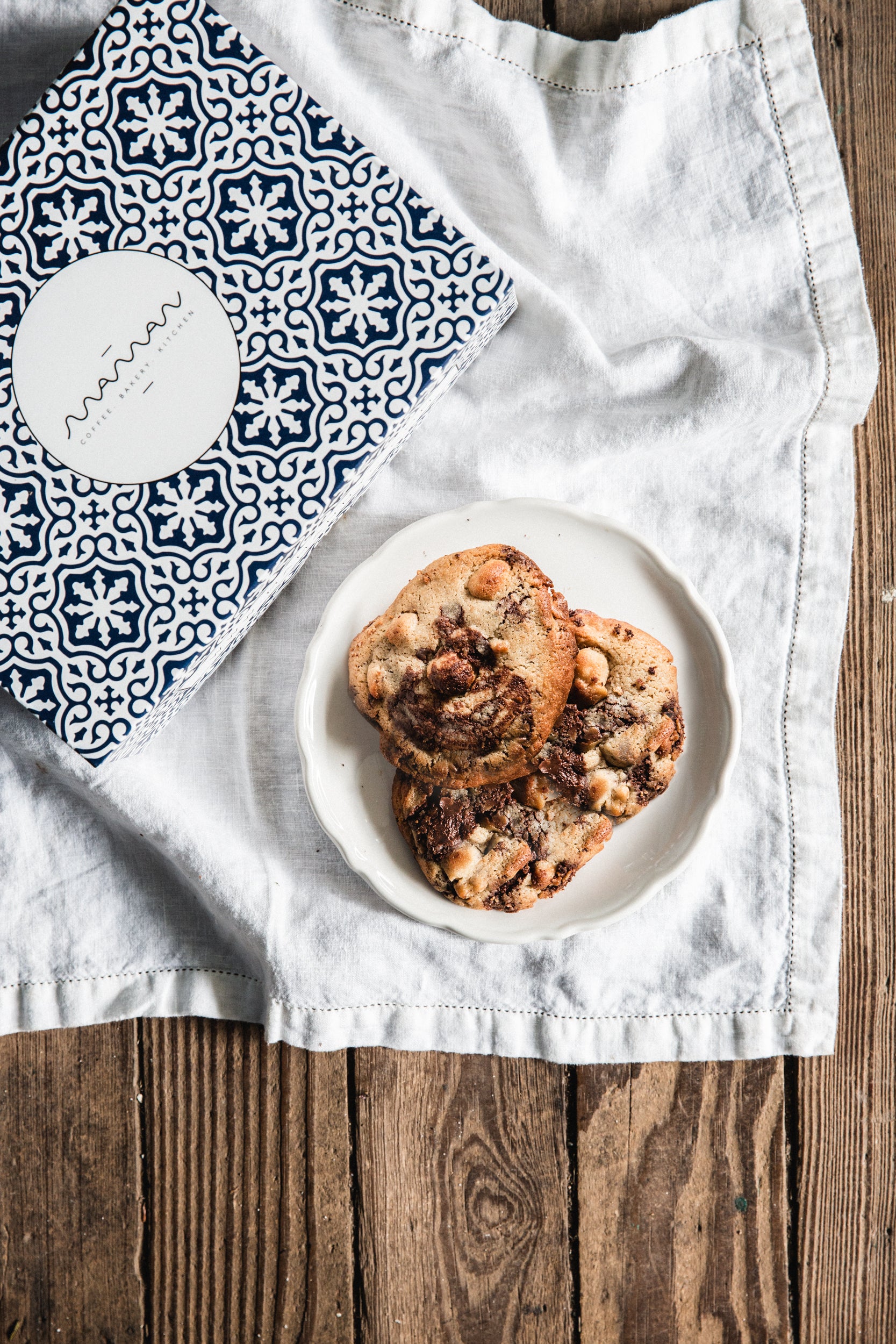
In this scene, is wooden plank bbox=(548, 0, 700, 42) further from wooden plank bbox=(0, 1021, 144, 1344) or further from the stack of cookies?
wooden plank bbox=(0, 1021, 144, 1344)

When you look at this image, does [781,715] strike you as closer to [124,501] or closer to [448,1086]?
[448,1086]

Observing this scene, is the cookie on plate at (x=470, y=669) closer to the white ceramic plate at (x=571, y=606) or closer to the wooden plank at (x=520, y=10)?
the white ceramic plate at (x=571, y=606)

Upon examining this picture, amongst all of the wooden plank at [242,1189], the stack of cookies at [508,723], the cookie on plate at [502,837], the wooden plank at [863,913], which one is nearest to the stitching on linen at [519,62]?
the wooden plank at [863,913]

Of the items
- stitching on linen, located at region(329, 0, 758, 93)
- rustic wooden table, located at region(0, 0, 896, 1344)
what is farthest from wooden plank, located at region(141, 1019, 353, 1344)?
stitching on linen, located at region(329, 0, 758, 93)

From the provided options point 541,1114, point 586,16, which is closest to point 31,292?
point 586,16

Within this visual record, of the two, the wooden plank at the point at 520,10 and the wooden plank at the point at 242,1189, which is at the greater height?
the wooden plank at the point at 520,10

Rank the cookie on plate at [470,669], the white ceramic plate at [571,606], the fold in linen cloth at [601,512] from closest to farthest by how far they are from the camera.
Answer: the cookie on plate at [470,669]
the white ceramic plate at [571,606]
the fold in linen cloth at [601,512]
